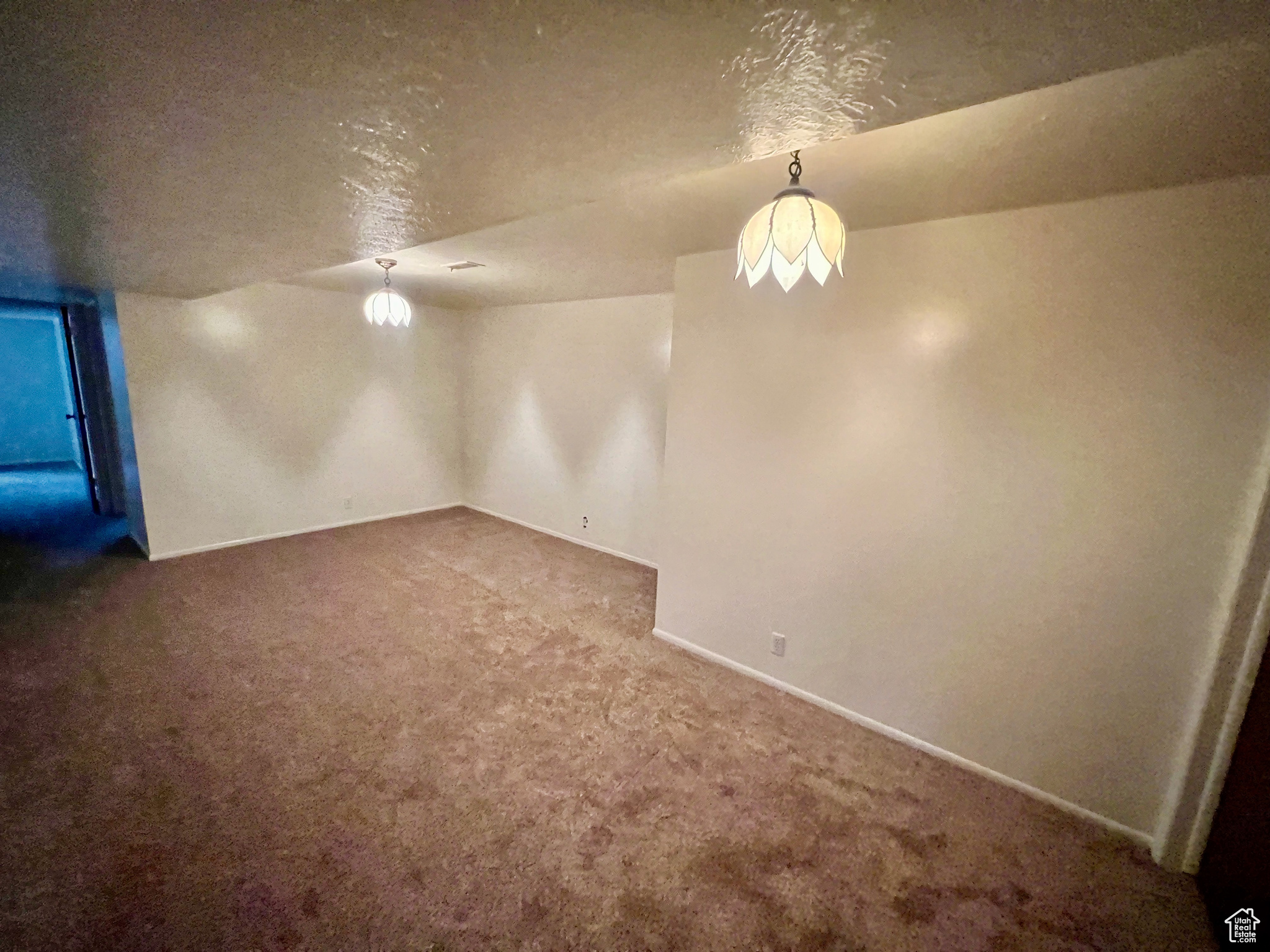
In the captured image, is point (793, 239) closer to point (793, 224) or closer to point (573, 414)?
point (793, 224)

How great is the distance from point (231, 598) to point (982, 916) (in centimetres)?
449

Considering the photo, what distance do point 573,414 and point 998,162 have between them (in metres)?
3.90

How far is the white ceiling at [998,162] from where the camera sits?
110 cm

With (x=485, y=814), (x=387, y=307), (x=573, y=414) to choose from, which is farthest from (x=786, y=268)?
(x=573, y=414)

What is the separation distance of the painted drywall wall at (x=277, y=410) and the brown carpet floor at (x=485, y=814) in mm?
1453

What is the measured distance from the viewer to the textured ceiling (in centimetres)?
73

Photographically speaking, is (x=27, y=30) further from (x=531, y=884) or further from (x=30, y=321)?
(x=30, y=321)

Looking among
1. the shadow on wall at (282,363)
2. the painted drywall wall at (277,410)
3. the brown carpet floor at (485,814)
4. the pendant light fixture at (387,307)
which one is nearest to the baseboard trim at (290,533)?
the painted drywall wall at (277,410)

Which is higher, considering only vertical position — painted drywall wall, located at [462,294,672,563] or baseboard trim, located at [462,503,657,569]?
painted drywall wall, located at [462,294,672,563]

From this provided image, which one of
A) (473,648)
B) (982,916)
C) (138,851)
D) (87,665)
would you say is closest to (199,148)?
(138,851)

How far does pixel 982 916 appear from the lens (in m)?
1.54

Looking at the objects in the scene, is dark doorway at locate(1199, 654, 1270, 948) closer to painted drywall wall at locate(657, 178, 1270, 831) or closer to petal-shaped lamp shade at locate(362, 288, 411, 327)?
painted drywall wall at locate(657, 178, 1270, 831)

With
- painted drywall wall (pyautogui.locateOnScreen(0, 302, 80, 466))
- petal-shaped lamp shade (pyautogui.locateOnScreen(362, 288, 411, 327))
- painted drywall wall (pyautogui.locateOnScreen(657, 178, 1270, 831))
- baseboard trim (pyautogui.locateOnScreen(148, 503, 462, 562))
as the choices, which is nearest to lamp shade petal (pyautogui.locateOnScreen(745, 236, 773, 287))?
painted drywall wall (pyautogui.locateOnScreen(657, 178, 1270, 831))

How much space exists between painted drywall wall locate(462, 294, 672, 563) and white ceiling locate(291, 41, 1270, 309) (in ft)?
5.71
